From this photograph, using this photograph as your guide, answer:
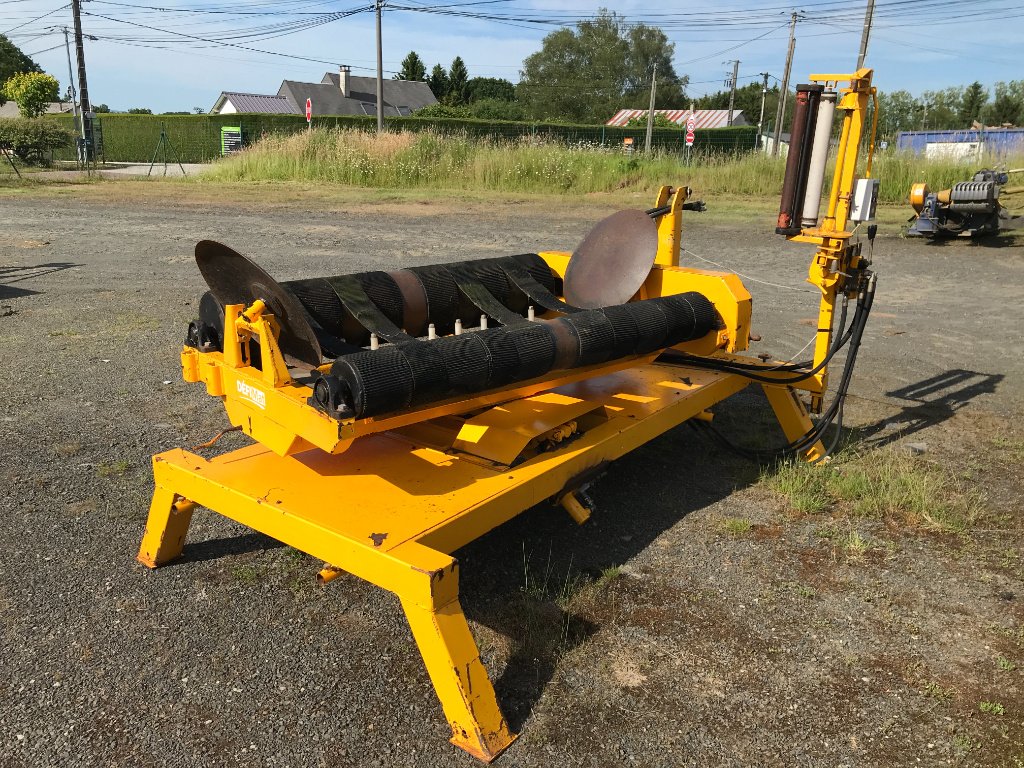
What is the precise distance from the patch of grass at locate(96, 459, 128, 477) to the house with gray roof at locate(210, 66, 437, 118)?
53.6 metres

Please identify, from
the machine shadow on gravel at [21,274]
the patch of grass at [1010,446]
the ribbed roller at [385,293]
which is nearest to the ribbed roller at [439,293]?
the ribbed roller at [385,293]

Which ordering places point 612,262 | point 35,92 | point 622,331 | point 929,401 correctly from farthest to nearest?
point 35,92 < point 929,401 < point 612,262 < point 622,331

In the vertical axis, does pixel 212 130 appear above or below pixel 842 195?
above

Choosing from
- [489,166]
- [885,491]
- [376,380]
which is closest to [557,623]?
[376,380]

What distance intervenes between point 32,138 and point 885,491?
31706 mm

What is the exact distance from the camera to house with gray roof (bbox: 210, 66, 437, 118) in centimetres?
5537

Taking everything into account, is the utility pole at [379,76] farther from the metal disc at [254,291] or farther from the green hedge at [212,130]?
the metal disc at [254,291]

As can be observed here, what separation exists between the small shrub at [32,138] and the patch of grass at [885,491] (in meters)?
31.1

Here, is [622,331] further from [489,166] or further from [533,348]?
[489,166]

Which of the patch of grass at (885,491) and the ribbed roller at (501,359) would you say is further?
the patch of grass at (885,491)

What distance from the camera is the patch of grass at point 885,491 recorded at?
3.83 m

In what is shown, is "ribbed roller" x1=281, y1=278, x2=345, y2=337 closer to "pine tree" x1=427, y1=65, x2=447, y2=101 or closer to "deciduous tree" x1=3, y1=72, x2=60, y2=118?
"deciduous tree" x1=3, y1=72, x2=60, y2=118

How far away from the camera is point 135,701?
99.5 inches

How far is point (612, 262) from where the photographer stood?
15.1ft
